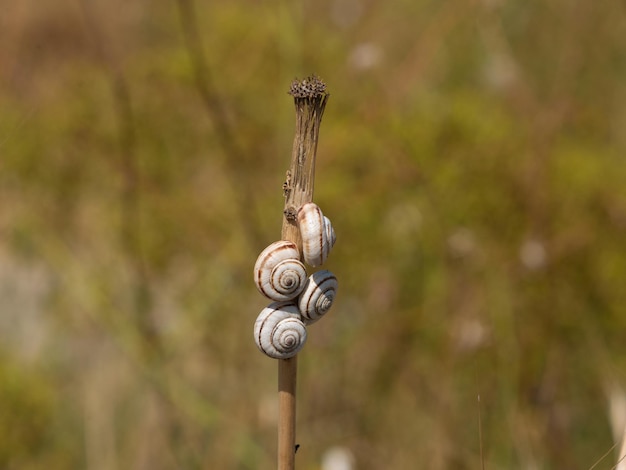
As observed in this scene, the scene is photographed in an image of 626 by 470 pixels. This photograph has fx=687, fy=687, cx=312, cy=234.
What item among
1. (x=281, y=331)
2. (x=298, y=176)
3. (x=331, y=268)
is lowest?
(x=281, y=331)

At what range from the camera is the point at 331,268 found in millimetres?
2441

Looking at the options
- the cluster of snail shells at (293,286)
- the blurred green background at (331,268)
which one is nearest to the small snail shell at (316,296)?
the cluster of snail shells at (293,286)

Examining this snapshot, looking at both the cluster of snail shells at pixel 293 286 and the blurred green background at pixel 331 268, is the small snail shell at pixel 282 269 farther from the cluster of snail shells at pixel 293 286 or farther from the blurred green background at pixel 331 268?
the blurred green background at pixel 331 268

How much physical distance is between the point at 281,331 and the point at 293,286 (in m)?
0.06

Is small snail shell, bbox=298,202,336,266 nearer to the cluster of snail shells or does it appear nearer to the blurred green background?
the cluster of snail shells

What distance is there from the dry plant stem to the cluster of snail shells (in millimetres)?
20

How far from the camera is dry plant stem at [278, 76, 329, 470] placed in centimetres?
74

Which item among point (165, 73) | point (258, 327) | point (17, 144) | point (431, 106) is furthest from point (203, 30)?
point (258, 327)

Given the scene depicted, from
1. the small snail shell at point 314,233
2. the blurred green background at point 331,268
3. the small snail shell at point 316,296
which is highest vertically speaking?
the blurred green background at point 331,268

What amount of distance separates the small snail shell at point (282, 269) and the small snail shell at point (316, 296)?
0.02 m

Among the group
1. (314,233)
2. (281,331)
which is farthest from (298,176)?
(281,331)

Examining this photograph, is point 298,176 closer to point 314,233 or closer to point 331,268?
point 314,233

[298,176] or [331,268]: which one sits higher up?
[331,268]

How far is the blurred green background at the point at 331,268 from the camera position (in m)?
2.05
